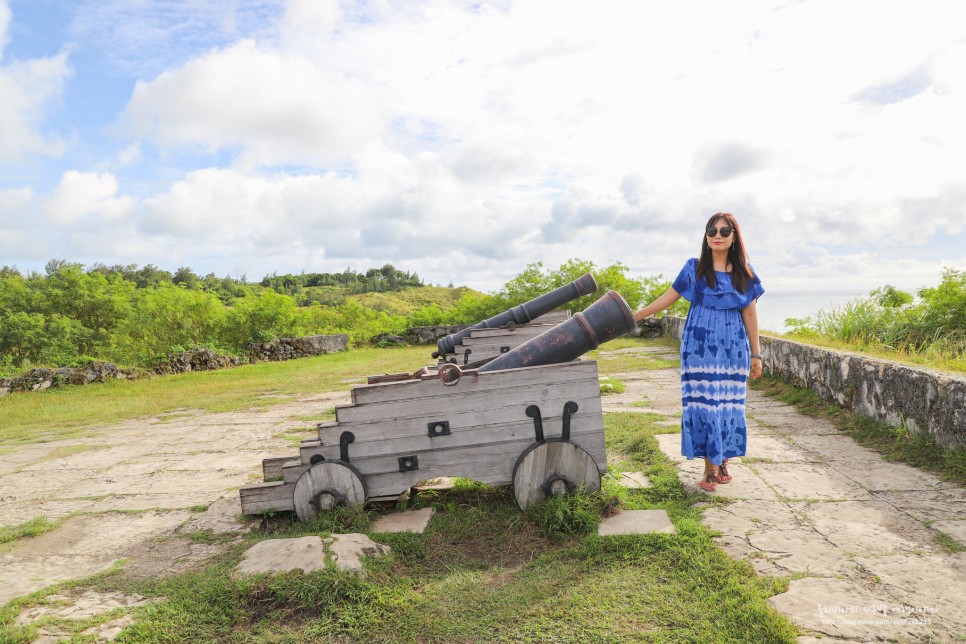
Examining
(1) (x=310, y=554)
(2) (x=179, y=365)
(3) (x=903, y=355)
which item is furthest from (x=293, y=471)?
(2) (x=179, y=365)

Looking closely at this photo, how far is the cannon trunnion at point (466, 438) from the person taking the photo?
340 centimetres

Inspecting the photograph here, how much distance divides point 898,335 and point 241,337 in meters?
15.8

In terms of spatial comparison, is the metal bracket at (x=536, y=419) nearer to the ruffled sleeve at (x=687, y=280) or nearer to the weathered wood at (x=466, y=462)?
the weathered wood at (x=466, y=462)

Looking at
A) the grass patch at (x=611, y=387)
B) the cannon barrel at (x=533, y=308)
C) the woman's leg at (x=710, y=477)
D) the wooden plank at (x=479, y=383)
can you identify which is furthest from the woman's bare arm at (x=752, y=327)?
the grass patch at (x=611, y=387)

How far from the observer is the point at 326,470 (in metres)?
3.48

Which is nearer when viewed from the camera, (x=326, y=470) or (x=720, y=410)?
(x=326, y=470)

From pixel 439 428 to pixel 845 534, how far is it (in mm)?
2181

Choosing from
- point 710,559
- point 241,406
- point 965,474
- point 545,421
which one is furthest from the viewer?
point 241,406

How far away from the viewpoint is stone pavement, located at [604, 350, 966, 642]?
2.25 m

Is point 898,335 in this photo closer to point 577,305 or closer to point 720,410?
point 720,410

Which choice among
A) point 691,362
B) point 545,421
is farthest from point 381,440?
point 691,362

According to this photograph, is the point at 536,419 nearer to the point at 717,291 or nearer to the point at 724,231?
the point at 717,291

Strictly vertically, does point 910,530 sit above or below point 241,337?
below

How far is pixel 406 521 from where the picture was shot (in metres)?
3.45
